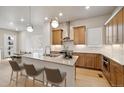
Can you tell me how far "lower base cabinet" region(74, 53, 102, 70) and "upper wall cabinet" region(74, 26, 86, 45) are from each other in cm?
85

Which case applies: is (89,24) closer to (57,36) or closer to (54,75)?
(57,36)

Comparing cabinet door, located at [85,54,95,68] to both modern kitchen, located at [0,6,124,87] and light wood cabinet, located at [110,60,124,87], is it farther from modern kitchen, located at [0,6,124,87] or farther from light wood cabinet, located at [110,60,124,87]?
light wood cabinet, located at [110,60,124,87]

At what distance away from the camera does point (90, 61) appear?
18.8 feet

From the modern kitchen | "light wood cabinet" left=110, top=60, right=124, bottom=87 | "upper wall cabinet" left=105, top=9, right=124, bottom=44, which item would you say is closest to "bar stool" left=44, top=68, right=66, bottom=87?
the modern kitchen

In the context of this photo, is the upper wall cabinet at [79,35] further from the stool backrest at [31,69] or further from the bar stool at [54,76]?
the bar stool at [54,76]

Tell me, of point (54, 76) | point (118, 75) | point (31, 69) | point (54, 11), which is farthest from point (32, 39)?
point (118, 75)

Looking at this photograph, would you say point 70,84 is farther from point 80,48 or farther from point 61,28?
point 61,28

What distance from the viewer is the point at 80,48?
664 centimetres

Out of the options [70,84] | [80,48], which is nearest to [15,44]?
[80,48]

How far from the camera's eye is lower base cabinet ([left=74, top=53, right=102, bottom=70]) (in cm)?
547

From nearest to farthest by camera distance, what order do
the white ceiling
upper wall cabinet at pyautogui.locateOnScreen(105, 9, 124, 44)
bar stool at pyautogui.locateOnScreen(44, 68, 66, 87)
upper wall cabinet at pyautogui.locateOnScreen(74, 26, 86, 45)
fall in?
bar stool at pyautogui.locateOnScreen(44, 68, 66, 87) < upper wall cabinet at pyautogui.locateOnScreen(105, 9, 124, 44) < the white ceiling < upper wall cabinet at pyautogui.locateOnScreen(74, 26, 86, 45)
